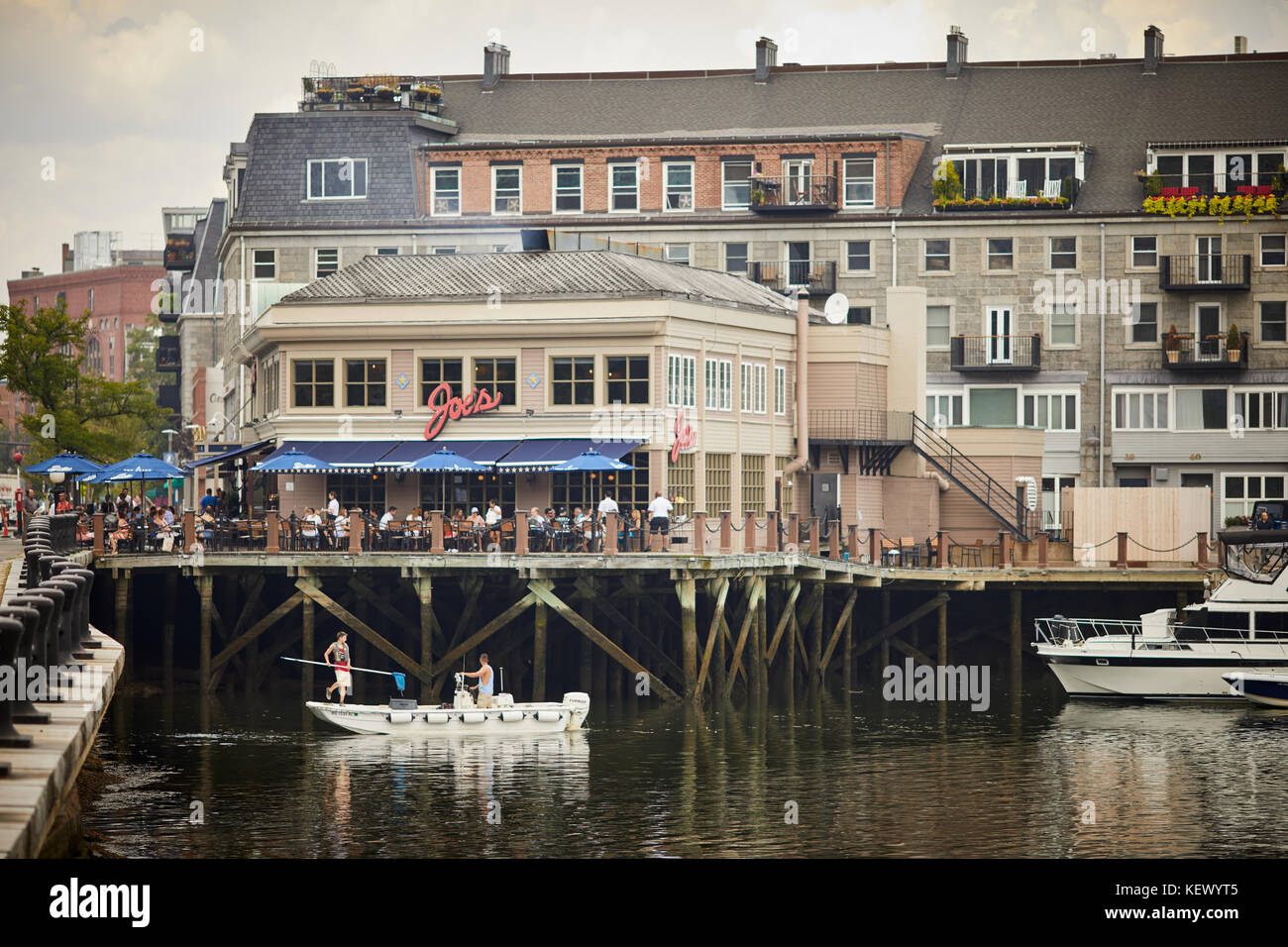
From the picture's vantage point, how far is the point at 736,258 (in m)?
70.7

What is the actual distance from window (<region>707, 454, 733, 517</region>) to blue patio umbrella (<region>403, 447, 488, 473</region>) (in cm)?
665

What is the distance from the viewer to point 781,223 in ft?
231

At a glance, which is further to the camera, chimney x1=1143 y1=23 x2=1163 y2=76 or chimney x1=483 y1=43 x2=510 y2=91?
chimney x1=483 y1=43 x2=510 y2=91

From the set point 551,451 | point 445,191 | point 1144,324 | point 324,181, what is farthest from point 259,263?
point 1144,324

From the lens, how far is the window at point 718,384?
50.5 m

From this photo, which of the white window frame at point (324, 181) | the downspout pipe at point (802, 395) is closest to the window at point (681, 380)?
the downspout pipe at point (802, 395)

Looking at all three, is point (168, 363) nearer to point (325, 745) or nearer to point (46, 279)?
point (325, 745)

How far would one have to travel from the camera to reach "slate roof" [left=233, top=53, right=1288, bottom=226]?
7075 centimetres

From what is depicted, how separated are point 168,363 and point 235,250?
28.2 metres

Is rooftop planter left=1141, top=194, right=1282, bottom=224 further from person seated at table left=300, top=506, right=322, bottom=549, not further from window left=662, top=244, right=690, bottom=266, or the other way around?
person seated at table left=300, top=506, right=322, bottom=549

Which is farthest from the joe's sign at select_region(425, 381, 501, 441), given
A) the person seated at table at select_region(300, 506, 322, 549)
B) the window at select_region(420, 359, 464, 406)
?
the person seated at table at select_region(300, 506, 322, 549)

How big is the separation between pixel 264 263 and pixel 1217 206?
35.4 m

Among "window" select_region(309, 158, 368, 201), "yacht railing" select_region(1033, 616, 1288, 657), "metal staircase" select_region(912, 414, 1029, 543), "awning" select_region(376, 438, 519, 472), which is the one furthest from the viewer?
"window" select_region(309, 158, 368, 201)

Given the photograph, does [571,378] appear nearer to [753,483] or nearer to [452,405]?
[452,405]
